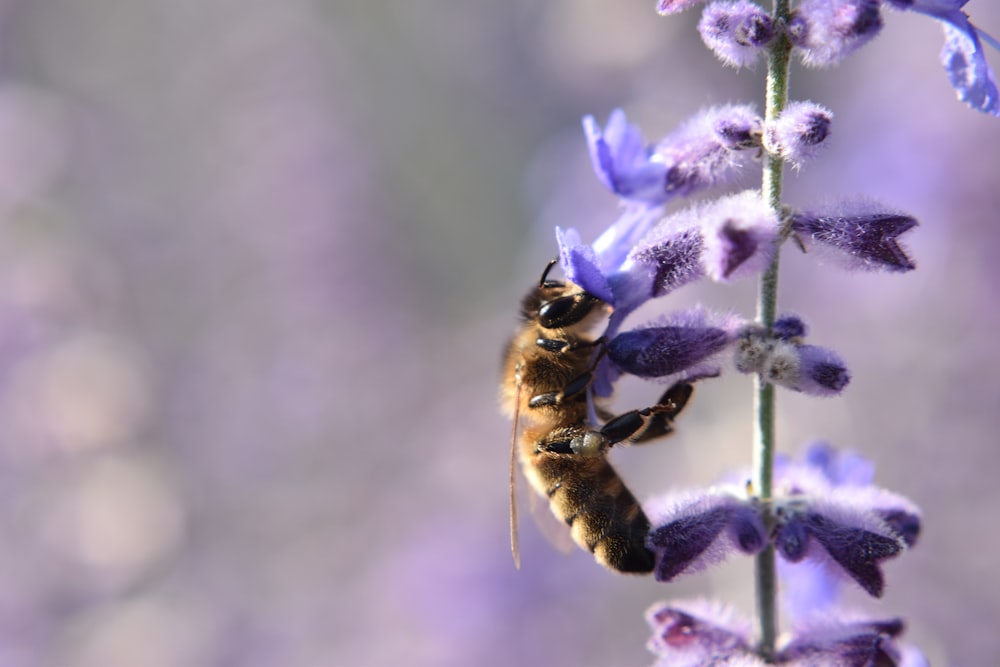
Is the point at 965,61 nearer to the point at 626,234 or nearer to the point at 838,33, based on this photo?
the point at 838,33

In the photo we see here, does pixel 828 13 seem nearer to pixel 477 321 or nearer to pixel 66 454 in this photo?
pixel 66 454

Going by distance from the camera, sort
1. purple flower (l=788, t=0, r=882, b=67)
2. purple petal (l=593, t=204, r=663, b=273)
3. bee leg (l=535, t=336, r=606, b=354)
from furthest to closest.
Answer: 1. bee leg (l=535, t=336, r=606, b=354)
2. purple petal (l=593, t=204, r=663, b=273)
3. purple flower (l=788, t=0, r=882, b=67)

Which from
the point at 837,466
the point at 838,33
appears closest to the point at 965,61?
the point at 838,33

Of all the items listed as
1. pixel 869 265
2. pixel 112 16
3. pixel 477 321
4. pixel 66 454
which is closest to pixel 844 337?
pixel 477 321

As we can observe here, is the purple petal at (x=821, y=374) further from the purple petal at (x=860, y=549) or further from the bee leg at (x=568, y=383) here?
the bee leg at (x=568, y=383)

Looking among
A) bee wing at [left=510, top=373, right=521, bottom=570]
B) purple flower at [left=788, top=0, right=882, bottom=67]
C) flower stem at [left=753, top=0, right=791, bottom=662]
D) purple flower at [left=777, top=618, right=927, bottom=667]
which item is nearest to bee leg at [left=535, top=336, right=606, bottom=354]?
bee wing at [left=510, top=373, right=521, bottom=570]

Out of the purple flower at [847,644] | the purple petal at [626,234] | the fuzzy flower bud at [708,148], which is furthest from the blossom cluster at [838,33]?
the purple flower at [847,644]

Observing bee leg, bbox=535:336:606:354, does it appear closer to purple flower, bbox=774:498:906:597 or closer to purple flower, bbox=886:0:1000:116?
purple flower, bbox=774:498:906:597

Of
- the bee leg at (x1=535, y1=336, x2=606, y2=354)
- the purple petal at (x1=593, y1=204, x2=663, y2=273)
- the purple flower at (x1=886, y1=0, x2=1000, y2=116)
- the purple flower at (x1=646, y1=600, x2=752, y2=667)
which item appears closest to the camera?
the purple flower at (x1=886, y1=0, x2=1000, y2=116)
